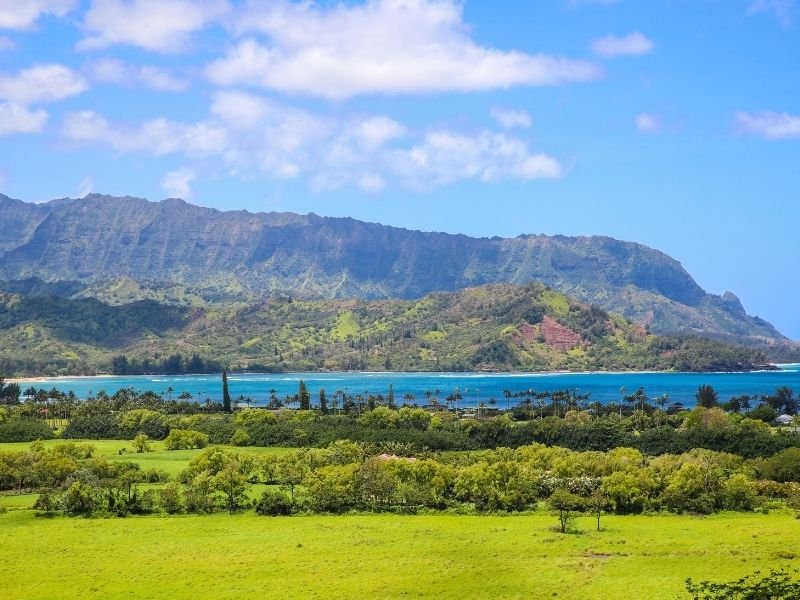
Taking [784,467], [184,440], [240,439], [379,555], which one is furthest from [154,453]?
[784,467]

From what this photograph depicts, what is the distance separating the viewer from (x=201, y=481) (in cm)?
9756

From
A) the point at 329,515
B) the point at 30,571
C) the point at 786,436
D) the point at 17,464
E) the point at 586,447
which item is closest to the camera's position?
the point at 30,571

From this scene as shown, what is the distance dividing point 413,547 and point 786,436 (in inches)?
2894

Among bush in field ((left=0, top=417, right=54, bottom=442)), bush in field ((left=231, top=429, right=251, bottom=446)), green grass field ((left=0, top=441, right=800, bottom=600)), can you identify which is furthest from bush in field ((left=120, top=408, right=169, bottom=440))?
green grass field ((left=0, top=441, right=800, bottom=600))

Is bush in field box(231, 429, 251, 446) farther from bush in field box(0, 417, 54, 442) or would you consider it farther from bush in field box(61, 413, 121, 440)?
bush in field box(0, 417, 54, 442)

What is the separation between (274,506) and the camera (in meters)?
93.3

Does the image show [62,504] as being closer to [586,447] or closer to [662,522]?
[662,522]

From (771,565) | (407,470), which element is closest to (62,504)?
(407,470)

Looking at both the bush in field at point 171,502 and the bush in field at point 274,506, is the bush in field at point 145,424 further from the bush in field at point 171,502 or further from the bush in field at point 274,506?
the bush in field at point 274,506

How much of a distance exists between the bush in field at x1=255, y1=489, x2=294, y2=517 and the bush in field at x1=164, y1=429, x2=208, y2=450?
55903mm

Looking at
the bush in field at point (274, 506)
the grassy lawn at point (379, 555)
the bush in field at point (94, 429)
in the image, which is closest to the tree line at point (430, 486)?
the bush in field at point (274, 506)

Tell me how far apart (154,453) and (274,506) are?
5471cm

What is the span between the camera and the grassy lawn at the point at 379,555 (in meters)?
64.2

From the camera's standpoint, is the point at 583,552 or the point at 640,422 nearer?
the point at 583,552
